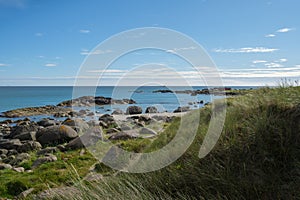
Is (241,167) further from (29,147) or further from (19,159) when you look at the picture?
(29,147)

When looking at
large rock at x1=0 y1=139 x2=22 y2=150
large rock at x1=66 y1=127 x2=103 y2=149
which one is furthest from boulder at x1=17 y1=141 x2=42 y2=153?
large rock at x1=66 y1=127 x2=103 y2=149

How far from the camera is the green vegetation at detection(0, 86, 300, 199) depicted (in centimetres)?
398

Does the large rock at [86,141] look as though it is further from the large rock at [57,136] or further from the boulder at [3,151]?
the boulder at [3,151]

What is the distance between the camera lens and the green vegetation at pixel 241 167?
3.98 meters

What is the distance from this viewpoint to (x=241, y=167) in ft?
14.2

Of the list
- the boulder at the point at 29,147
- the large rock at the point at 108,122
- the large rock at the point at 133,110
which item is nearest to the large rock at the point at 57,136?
the boulder at the point at 29,147

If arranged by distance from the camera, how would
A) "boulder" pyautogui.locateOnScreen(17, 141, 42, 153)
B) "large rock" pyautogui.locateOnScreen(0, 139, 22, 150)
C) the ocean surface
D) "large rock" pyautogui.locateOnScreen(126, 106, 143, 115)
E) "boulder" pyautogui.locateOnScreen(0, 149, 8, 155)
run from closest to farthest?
the ocean surface
"boulder" pyautogui.locateOnScreen(0, 149, 8, 155)
"boulder" pyautogui.locateOnScreen(17, 141, 42, 153)
"large rock" pyautogui.locateOnScreen(0, 139, 22, 150)
"large rock" pyautogui.locateOnScreen(126, 106, 143, 115)

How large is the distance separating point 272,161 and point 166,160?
1989mm

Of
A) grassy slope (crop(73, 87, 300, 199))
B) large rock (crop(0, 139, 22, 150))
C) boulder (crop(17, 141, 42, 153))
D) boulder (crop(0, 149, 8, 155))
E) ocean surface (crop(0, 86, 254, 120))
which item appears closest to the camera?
grassy slope (crop(73, 87, 300, 199))

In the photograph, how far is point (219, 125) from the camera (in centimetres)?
580

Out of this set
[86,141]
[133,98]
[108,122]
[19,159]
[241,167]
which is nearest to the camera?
[241,167]

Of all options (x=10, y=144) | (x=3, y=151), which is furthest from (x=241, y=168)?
(x=10, y=144)

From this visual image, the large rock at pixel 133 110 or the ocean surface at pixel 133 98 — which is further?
the large rock at pixel 133 110

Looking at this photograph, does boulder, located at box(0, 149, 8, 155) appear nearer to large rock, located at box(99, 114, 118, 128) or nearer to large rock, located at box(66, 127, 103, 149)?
large rock, located at box(66, 127, 103, 149)
